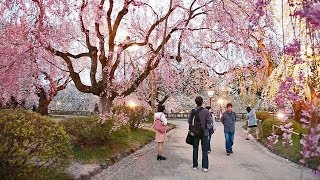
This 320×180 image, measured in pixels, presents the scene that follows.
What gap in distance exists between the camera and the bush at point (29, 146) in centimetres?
632

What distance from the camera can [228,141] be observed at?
529 inches

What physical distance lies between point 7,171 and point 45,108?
81.8ft

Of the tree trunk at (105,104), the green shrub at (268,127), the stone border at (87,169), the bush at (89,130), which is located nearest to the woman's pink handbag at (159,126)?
the stone border at (87,169)

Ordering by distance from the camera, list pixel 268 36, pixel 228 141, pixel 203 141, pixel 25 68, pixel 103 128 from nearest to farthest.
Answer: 1. pixel 203 141
2. pixel 103 128
3. pixel 228 141
4. pixel 25 68
5. pixel 268 36

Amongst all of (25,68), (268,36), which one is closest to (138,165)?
(25,68)

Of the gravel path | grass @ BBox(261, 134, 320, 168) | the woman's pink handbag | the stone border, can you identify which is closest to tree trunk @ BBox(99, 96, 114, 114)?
the gravel path

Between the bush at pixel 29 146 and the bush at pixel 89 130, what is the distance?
405cm

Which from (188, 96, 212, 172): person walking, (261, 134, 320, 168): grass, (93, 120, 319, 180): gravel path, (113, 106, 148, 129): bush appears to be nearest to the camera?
(93, 120, 319, 180): gravel path

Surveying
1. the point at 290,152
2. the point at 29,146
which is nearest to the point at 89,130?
the point at 29,146

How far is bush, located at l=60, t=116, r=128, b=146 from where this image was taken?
11.6 meters

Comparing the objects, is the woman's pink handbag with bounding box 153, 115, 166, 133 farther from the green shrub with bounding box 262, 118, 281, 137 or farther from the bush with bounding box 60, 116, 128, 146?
the green shrub with bounding box 262, 118, 281, 137

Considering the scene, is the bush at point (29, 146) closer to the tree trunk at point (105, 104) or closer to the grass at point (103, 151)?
the grass at point (103, 151)

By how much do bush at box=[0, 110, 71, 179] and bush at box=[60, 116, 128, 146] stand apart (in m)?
4.05

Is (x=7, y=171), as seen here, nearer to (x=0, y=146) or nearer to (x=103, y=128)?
(x=0, y=146)
